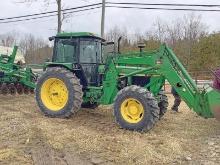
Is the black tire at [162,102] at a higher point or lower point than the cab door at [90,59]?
lower

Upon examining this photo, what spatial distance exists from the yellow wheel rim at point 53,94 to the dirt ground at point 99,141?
0.44 m

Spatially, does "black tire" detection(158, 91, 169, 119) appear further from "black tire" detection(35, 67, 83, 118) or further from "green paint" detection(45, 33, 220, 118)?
"black tire" detection(35, 67, 83, 118)

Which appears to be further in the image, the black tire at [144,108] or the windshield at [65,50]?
the windshield at [65,50]

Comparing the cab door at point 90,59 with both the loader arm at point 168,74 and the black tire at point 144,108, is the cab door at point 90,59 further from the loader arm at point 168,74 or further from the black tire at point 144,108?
the black tire at point 144,108

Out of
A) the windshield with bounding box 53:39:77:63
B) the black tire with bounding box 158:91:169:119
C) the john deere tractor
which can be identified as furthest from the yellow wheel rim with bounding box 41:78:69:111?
the black tire with bounding box 158:91:169:119

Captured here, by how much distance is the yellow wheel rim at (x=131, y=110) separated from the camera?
10164mm

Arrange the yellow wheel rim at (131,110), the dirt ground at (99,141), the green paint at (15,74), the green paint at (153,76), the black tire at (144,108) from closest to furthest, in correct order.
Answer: the dirt ground at (99,141)
the black tire at (144,108)
the green paint at (153,76)
the yellow wheel rim at (131,110)
the green paint at (15,74)

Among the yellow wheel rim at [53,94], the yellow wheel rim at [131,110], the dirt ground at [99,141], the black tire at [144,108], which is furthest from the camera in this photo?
the yellow wheel rim at [53,94]

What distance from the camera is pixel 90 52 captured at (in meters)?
12.0

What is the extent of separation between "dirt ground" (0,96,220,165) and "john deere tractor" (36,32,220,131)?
454 mm

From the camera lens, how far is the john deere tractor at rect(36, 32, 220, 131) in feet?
32.8

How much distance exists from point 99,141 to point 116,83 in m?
2.65

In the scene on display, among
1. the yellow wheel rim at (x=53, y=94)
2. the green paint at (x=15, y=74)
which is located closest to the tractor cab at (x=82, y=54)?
the yellow wheel rim at (x=53, y=94)

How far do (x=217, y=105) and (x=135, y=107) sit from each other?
1935 mm
